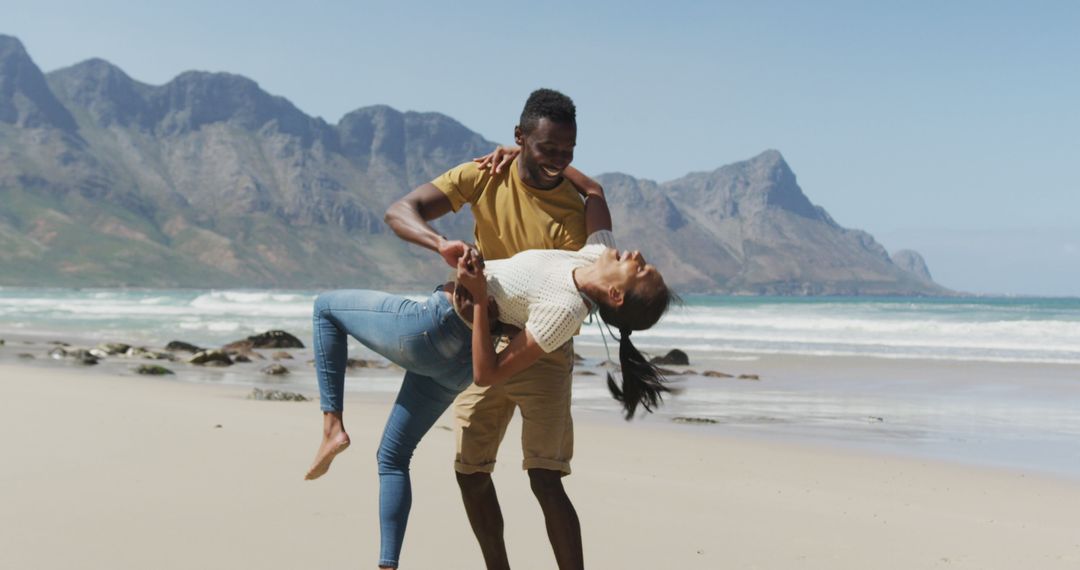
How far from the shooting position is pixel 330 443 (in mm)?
3883

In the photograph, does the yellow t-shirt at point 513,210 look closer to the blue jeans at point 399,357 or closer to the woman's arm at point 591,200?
the woman's arm at point 591,200

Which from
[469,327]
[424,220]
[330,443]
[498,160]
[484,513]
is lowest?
[484,513]

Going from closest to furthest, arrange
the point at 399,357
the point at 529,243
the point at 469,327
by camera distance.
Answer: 1. the point at 469,327
2. the point at 399,357
3. the point at 529,243

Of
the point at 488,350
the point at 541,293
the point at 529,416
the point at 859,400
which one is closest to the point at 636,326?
the point at 541,293

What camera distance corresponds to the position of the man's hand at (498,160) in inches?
164

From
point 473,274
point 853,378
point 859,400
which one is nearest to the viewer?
point 473,274

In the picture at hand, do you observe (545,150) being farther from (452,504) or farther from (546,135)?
(452,504)

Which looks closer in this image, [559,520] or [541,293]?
[541,293]

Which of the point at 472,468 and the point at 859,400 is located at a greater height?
the point at 472,468

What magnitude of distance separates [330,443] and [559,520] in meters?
0.90

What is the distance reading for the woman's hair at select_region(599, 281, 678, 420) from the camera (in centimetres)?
364

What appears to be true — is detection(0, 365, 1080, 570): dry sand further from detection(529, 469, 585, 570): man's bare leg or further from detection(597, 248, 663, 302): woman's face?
detection(597, 248, 663, 302): woman's face

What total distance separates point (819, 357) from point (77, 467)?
18244 mm

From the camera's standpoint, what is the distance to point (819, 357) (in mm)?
22391
